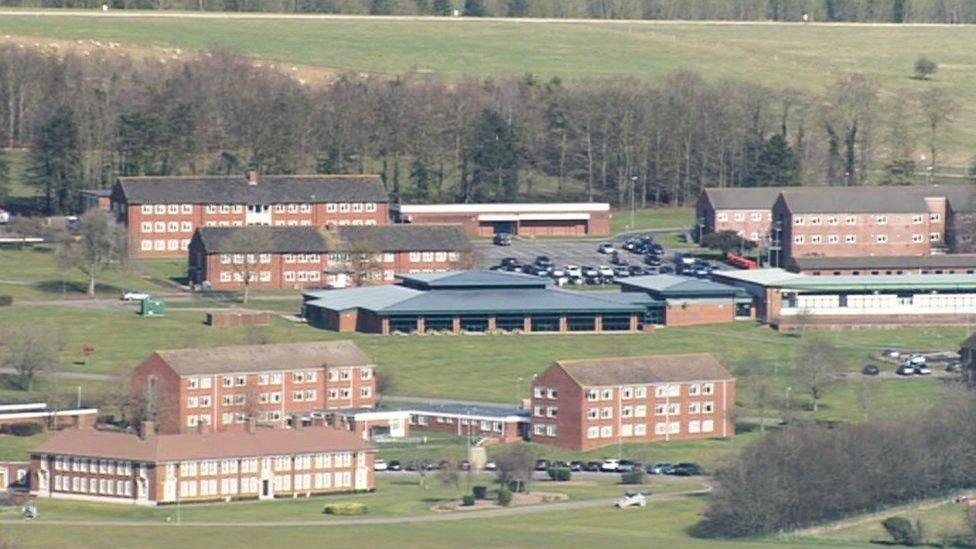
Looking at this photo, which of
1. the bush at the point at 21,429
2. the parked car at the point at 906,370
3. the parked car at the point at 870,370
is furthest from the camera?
the parked car at the point at 870,370

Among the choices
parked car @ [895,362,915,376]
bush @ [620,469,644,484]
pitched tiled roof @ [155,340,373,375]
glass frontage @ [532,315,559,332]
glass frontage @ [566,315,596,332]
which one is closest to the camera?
bush @ [620,469,644,484]

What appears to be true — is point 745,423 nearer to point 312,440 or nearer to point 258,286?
point 312,440

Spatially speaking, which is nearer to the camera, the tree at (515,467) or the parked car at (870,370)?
the tree at (515,467)

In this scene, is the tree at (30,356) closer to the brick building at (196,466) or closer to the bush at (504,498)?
the brick building at (196,466)

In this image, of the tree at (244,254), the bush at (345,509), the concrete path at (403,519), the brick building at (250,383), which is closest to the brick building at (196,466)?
the concrete path at (403,519)

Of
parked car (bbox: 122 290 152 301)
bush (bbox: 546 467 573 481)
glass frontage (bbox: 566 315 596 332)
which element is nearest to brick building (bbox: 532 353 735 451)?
bush (bbox: 546 467 573 481)

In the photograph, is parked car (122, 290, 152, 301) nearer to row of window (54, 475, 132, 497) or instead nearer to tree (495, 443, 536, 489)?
row of window (54, 475, 132, 497)

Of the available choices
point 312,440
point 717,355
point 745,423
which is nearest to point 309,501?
point 312,440
